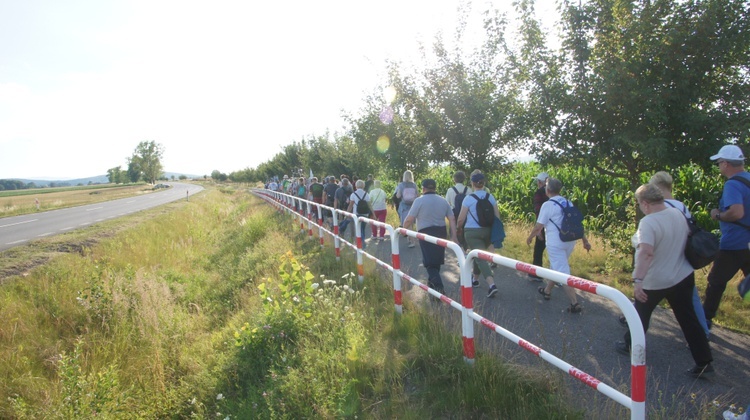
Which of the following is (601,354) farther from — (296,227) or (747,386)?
(296,227)

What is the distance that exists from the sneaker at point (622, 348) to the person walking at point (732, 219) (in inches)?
47.8

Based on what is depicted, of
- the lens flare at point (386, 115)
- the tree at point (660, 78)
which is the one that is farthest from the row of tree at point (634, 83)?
the lens flare at point (386, 115)

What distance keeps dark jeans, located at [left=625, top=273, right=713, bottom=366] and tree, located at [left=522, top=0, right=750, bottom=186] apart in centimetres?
217

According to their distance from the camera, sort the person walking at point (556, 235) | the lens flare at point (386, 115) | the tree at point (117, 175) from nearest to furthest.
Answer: the person walking at point (556, 235) → the lens flare at point (386, 115) → the tree at point (117, 175)

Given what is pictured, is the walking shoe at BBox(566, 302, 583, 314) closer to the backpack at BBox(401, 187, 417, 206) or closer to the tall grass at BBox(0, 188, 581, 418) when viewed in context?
the tall grass at BBox(0, 188, 581, 418)

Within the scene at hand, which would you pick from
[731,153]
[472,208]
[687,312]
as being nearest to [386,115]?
[472,208]

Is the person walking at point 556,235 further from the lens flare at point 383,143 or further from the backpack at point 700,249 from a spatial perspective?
the lens flare at point 383,143

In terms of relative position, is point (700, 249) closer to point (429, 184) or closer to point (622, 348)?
point (622, 348)

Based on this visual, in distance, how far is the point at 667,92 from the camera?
17.5 feet

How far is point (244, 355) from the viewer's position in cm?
486

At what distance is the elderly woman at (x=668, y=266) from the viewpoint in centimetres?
359

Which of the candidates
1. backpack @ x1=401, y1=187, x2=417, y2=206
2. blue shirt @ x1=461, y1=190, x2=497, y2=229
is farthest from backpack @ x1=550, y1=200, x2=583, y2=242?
backpack @ x1=401, y1=187, x2=417, y2=206

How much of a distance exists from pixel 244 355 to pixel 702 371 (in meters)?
4.44

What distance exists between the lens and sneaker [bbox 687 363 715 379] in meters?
3.57
